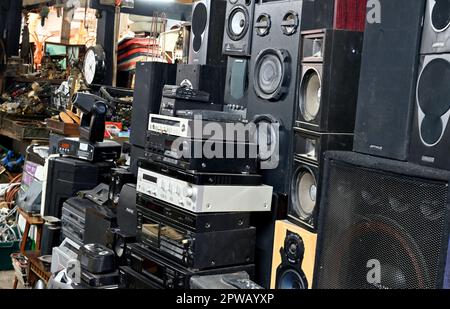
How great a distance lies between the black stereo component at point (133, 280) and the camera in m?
1.89

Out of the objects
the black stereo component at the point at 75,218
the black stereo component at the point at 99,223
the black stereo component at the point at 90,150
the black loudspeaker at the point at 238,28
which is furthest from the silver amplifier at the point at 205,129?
the black stereo component at the point at 90,150

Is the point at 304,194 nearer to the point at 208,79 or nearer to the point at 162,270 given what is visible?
the point at 162,270

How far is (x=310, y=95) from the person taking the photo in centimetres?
179

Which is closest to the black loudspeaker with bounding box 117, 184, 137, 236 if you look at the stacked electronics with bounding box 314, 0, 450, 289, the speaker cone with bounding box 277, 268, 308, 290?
the speaker cone with bounding box 277, 268, 308, 290

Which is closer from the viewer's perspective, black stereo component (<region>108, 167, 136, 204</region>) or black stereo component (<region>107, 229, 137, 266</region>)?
black stereo component (<region>107, 229, 137, 266</region>)

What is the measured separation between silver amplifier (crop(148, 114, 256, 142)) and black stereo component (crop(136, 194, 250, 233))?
25cm

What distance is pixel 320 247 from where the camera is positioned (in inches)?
61.1

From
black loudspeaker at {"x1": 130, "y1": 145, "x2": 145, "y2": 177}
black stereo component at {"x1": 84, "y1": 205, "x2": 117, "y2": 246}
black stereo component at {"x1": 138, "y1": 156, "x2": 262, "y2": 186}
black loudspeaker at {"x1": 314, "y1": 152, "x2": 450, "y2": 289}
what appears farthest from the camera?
black loudspeaker at {"x1": 130, "y1": 145, "x2": 145, "y2": 177}

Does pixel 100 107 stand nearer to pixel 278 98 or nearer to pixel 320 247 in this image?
pixel 278 98

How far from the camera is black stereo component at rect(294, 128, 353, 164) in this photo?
167 cm

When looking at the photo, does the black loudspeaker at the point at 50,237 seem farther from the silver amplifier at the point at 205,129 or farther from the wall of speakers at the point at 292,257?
the wall of speakers at the point at 292,257

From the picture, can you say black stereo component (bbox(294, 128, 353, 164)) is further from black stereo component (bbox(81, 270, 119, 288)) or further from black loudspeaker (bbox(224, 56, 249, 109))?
black stereo component (bbox(81, 270, 119, 288))
